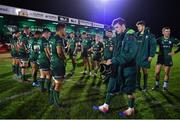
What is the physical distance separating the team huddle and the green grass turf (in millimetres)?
320

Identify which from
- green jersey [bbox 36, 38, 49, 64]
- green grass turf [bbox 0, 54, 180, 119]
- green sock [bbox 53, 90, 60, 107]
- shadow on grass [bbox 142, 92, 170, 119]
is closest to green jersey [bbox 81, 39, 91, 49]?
green grass turf [bbox 0, 54, 180, 119]

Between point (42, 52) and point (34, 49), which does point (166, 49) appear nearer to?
point (42, 52)

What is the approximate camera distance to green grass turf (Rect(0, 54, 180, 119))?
761 cm

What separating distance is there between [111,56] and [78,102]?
296 centimetres

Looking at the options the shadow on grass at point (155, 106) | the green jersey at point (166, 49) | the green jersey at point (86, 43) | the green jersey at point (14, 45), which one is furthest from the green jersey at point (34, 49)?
the green jersey at point (166, 49)

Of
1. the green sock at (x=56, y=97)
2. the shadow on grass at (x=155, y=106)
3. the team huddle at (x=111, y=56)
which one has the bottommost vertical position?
the shadow on grass at (x=155, y=106)

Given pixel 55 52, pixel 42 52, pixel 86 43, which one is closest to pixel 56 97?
pixel 55 52

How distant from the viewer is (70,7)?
61.2m

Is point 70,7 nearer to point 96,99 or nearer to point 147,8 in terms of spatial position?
point 147,8

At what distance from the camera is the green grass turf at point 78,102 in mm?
7605

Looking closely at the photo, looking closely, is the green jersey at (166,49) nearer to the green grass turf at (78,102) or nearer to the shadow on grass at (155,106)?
the green grass turf at (78,102)

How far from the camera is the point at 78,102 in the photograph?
8.86 meters

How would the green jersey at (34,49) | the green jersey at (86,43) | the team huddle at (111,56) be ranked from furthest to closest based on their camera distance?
the green jersey at (86,43)
the green jersey at (34,49)
the team huddle at (111,56)

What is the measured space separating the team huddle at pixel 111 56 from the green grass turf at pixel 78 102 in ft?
1.05
